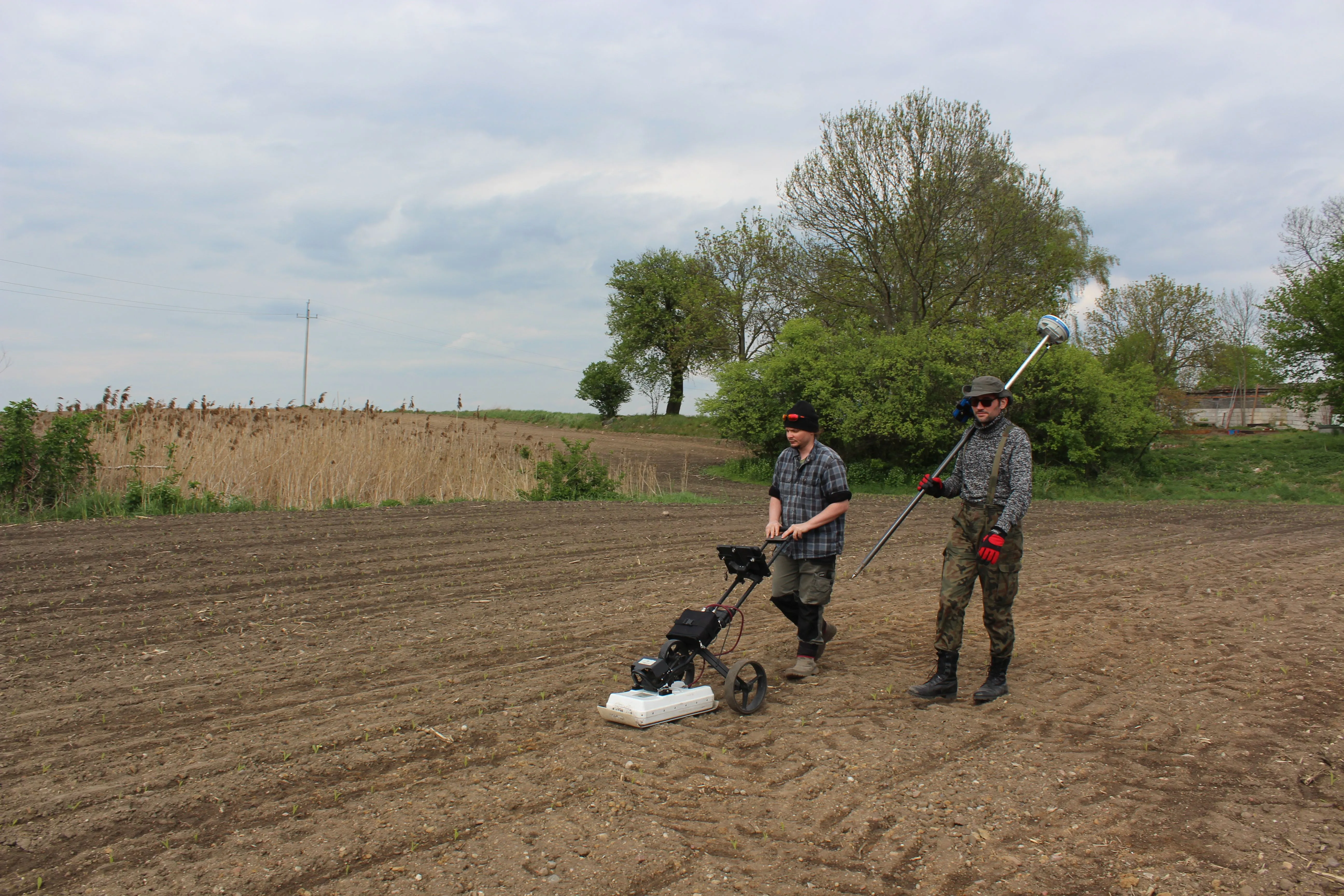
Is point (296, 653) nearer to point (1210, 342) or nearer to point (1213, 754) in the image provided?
point (1213, 754)

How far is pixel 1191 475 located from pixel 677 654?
23.7 meters

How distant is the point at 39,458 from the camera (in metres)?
12.1

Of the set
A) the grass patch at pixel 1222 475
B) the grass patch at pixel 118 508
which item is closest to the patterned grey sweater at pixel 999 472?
the grass patch at pixel 118 508

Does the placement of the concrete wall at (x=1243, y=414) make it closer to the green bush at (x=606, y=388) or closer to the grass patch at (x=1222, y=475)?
the grass patch at (x=1222, y=475)

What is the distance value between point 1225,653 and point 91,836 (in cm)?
725

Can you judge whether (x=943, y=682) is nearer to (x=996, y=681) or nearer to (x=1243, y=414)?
(x=996, y=681)

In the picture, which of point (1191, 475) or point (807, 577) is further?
point (1191, 475)

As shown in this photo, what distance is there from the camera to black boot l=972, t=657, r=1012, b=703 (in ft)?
17.6

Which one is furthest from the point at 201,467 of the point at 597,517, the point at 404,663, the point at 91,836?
the point at 91,836

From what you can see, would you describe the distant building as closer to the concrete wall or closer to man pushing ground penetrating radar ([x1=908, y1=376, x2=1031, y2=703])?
the concrete wall

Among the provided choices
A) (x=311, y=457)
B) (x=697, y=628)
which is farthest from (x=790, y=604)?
(x=311, y=457)

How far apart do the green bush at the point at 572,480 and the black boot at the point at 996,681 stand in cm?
1175

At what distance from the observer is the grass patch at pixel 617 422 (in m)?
41.6

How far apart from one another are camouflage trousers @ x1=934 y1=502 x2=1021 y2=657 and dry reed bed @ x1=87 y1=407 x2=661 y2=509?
38.1 ft
